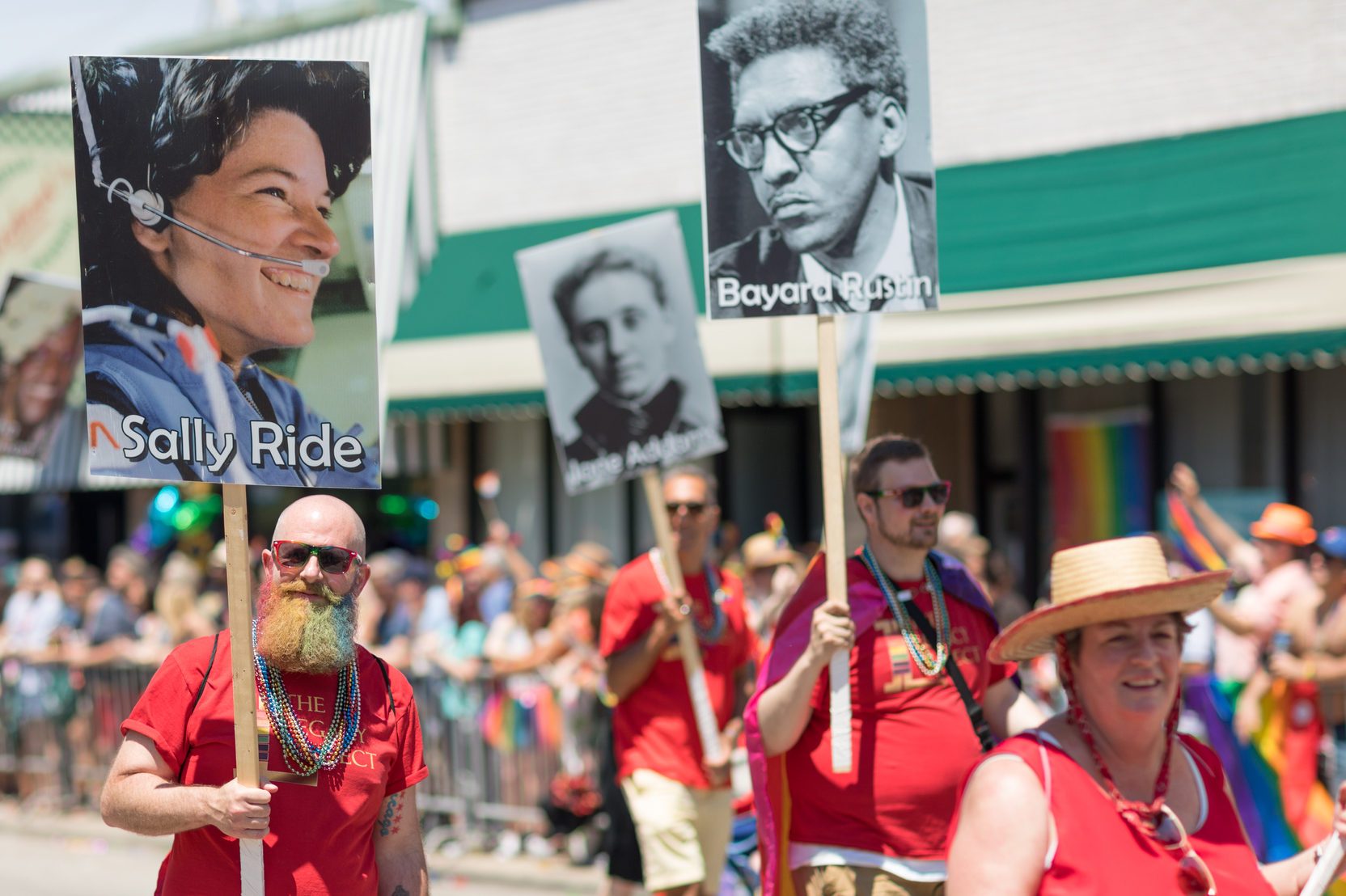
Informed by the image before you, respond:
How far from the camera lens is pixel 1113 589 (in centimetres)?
317

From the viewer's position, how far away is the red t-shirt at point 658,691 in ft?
20.9

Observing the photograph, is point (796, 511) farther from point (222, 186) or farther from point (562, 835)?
point (222, 186)

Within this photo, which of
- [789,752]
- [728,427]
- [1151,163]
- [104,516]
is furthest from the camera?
[104,516]

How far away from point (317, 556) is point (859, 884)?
1.90 m

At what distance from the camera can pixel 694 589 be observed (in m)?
6.63

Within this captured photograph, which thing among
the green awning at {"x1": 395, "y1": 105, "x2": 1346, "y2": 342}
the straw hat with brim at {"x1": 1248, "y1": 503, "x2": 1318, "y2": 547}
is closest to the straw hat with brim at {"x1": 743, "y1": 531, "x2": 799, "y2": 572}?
the straw hat with brim at {"x1": 1248, "y1": 503, "x2": 1318, "y2": 547}

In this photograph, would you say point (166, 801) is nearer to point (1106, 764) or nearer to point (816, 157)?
point (1106, 764)

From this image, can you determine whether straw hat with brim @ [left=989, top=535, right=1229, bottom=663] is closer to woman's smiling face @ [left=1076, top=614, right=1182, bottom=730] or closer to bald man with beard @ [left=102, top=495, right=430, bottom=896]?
woman's smiling face @ [left=1076, top=614, right=1182, bottom=730]

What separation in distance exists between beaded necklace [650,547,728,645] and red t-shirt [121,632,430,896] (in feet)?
9.31

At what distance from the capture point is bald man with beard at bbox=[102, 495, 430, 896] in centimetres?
351

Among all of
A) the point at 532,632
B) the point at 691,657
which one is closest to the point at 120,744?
the point at 532,632

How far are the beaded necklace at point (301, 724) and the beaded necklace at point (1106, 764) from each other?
5.21ft

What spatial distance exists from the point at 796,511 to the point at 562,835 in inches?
206

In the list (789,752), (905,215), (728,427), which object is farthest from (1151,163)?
(789,752)
